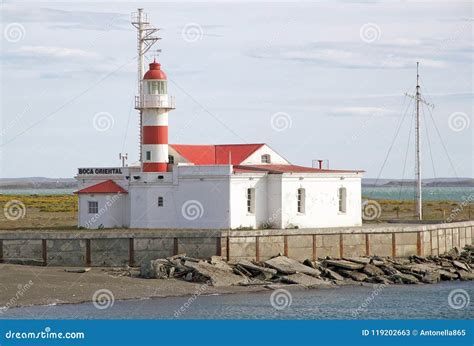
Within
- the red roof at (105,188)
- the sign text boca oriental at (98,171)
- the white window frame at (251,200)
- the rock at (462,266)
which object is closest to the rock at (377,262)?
the rock at (462,266)

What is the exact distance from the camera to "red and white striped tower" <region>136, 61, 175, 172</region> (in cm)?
4538

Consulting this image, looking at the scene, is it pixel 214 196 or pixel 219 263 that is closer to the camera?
pixel 219 263

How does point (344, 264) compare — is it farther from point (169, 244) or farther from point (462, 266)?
point (169, 244)

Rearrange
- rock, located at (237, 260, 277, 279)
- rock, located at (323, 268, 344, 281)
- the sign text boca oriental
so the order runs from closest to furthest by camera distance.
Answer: rock, located at (237, 260, 277, 279) < rock, located at (323, 268, 344, 281) < the sign text boca oriental

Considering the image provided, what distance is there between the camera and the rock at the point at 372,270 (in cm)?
4253

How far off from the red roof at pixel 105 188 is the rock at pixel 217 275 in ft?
24.3

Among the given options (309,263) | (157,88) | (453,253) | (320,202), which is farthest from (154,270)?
(453,253)

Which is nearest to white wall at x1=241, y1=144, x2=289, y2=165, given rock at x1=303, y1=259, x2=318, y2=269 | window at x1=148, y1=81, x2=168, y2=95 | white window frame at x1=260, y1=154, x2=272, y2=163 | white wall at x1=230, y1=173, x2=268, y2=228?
white window frame at x1=260, y1=154, x2=272, y2=163

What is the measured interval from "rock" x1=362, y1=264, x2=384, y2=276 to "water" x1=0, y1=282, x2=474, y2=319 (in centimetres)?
237

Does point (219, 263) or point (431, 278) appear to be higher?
point (219, 263)

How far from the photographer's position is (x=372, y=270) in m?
42.8

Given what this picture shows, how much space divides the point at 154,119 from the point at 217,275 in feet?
30.2

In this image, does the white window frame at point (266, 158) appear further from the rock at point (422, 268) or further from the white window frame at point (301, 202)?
the rock at point (422, 268)

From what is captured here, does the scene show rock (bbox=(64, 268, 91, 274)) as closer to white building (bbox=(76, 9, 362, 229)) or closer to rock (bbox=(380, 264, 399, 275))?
white building (bbox=(76, 9, 362, 229))
